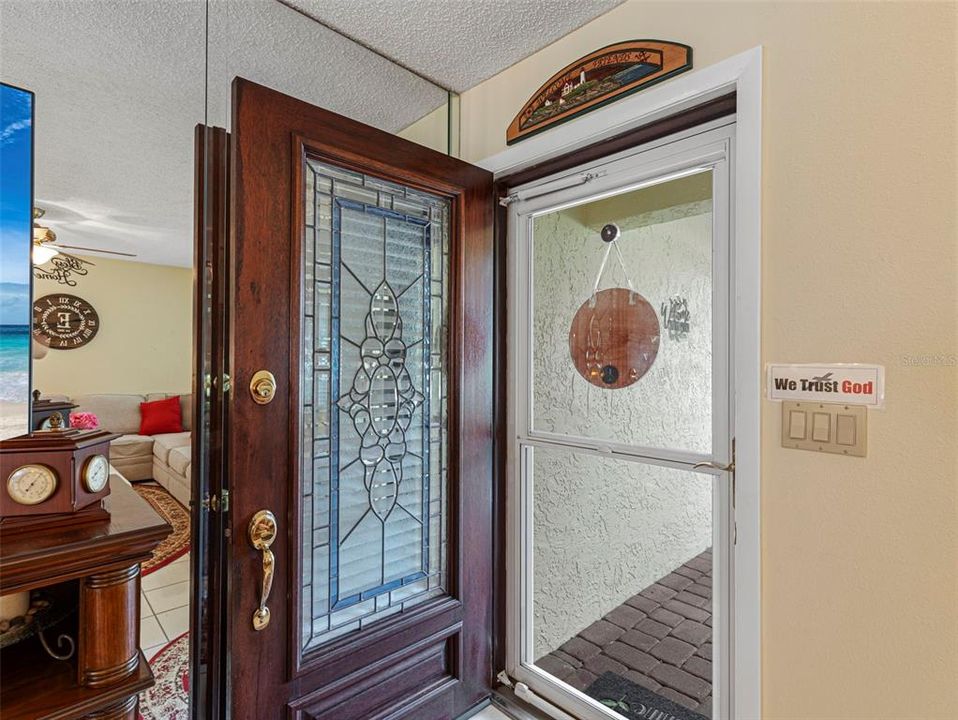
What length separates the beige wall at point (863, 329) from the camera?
0.99m

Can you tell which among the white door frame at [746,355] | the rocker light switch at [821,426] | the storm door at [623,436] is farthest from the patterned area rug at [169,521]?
the rocker light switch at [821,426]

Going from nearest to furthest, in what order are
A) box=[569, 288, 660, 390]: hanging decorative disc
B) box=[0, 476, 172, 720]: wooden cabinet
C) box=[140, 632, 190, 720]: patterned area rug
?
1. box=[0, 476, 172, 720]: wooden cabinet
2. box=[140, 632, 190, 720]: patterned area rug
3. box=[569, 288, 660, 390]: hanging decorative disc

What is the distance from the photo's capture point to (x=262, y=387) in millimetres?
1249

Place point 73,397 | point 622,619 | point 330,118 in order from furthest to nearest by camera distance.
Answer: point 622,619 → point 330,118 → point 73,397

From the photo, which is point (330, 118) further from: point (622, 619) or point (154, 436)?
point (622, 619)

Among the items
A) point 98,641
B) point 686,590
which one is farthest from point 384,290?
point 686,590

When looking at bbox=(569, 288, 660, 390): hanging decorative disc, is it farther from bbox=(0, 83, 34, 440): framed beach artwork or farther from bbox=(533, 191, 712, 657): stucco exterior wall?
bbox=(0, 83, 34, 440): framed beach artwork

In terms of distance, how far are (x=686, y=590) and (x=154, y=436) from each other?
1653mm

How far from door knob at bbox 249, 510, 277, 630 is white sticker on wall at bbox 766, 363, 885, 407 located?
52.0 inches

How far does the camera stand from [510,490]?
6.25ft

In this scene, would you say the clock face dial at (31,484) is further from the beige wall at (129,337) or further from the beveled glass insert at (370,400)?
the beveled glass insert at (370,400)

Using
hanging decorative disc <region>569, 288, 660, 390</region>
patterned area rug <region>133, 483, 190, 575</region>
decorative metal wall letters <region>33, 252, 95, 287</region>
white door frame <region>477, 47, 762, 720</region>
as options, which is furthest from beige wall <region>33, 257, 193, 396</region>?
white door frame <region>477, 47, 762, 720</region>

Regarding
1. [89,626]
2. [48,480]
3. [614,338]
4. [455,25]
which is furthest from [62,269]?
[614,338]

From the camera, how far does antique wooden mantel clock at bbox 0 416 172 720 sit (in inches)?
37.9
